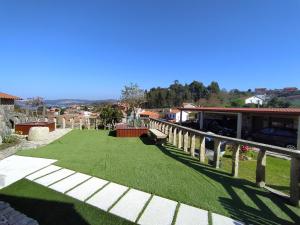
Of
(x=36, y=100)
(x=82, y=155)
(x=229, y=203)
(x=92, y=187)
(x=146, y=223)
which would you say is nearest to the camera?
(x=146, y=223)

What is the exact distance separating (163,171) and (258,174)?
213 centimetres

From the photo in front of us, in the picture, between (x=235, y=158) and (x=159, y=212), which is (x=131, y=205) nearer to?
(x=159, y=212)

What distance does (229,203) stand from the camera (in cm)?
429

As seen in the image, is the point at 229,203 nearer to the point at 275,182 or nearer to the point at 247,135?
the point at 275,182

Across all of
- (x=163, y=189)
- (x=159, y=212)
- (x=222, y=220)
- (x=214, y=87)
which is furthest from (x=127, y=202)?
(x=214, y=87)

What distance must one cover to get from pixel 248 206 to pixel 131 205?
1.93 metres

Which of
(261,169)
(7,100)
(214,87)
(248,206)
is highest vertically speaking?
(214,87)

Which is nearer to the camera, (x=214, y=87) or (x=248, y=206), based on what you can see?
(x=248, y=206)

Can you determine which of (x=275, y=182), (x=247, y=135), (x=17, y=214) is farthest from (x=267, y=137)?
(x=17, y=214)

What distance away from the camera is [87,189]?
16.0 feet

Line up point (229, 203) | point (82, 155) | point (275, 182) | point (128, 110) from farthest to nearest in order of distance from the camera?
Result: point (128, 110) < point (82, 155) < point (275, 182) < point (229, 203)

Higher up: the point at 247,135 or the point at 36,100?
the point at 36,100

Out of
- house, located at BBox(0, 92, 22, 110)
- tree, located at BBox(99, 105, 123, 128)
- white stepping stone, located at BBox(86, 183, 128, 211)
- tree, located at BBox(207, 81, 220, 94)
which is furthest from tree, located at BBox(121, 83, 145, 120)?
tree, located at BBox(207, 81, 220, 94)

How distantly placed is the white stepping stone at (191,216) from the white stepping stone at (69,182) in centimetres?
228
